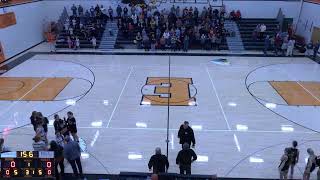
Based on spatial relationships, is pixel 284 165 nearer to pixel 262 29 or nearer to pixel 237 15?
pixel 262 29

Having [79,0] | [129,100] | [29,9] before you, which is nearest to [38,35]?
[29,9]

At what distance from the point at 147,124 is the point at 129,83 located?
190 inches

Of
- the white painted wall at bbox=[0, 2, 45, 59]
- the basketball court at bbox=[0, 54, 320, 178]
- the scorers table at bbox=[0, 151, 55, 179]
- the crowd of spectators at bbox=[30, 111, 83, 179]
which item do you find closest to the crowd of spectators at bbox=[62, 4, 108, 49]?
the white painted wall at bbox=[0, 2, 45, 59]

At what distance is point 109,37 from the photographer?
80.8 feet

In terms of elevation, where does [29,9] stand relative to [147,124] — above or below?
above

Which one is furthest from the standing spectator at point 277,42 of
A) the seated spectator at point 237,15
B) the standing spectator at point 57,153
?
the standing spectator at point 57,153

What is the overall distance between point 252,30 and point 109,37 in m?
11.1

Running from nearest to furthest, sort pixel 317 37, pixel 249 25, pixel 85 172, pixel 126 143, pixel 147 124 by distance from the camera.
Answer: pixel 85 172
pixel 126 143
pixel 147 124
pixel 317 37
pixel 249 25

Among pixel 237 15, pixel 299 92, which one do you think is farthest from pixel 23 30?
pixel 299 92

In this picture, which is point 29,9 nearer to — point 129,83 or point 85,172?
point 129,83

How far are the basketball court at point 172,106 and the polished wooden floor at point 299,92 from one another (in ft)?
0.15

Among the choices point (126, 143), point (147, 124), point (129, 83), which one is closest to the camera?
point (126, 143)

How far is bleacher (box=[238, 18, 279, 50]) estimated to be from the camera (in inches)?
926

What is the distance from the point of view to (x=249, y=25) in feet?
83.2
